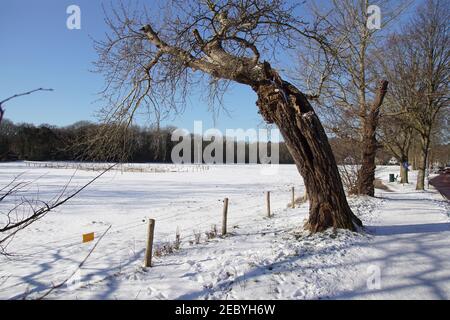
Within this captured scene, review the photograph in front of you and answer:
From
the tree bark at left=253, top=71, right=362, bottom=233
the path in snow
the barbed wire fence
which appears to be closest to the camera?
the path in snow

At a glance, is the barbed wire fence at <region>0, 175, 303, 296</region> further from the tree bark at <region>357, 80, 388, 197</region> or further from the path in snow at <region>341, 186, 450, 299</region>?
the tree bark at <region>357, 80, 388, 197</region>

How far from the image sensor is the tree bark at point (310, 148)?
728 cm

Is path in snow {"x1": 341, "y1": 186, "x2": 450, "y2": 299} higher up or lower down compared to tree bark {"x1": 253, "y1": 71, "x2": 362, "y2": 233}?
lower down

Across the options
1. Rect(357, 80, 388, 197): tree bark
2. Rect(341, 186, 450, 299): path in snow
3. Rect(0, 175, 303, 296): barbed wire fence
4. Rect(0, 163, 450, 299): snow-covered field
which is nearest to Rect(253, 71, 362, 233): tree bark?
Rect(0, 163, 450, 299): snow-covered field

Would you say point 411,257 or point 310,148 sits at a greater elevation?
point 310,148

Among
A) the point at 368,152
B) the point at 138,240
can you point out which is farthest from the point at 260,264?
the point at 368,152

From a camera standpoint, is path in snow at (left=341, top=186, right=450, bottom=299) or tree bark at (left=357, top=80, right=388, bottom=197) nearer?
path in snow at (left=341, top=186, right=450, bottom=299)

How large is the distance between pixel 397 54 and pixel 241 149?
62590 millimetres

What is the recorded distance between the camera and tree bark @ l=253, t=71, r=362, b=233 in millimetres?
7277

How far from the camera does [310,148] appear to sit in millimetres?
7426

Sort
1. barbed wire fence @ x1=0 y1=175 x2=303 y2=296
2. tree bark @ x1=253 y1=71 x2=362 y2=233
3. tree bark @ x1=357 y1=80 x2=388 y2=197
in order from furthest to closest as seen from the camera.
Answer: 1. tree bark @ x1=357 y1=80 x2=388 y2=197
2. barbed wire fence @ x1=0 y1=175 x2=303 y2=296
3. tree bark @ x1=253 y1=71 x2=362 y2=233

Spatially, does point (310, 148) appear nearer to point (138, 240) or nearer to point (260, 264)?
point (260, 264)
